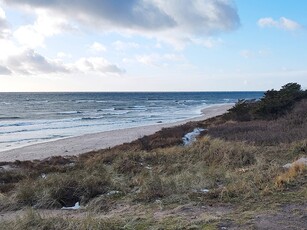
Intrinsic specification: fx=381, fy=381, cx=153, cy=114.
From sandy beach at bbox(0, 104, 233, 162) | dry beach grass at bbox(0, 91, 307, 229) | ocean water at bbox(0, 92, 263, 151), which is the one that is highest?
dry beach grass at bbox(0, 91, 307, 229)

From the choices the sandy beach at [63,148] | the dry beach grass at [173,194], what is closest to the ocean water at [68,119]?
the sandy beach at [63,148]

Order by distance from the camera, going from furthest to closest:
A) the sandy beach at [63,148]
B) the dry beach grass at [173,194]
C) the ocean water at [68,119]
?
the ocean water at [68,119]
the sandy beach at [63,148]
the dry beach grass at [173,194]

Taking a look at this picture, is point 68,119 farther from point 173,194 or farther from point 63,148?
point 173,194

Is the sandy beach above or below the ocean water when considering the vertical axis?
above

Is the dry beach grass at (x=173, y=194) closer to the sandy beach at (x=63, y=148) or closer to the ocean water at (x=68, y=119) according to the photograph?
the sandy beach at (x=63, y=148)

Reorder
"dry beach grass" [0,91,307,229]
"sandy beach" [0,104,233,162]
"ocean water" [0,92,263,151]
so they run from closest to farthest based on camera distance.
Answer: "dry beach grass" [0,91,307,229] < "sandy beach" [0,104,233,162] < "ocean water" [0,92,263,151]

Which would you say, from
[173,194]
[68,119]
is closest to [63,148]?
[173,194]

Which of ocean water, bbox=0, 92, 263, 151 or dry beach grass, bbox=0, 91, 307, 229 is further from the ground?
dry beach grass, bbox=0, 91, 307, 229

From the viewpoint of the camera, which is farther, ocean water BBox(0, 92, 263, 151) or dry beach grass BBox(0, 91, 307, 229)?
ocean water BBox(0, 92, 263, 151)

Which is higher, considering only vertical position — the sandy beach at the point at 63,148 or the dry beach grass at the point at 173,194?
the dry beach grass at the point at 173,194

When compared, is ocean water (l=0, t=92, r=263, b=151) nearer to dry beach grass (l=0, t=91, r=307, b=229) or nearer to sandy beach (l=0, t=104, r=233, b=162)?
sandy beach (l=0, t=104, r=233, b=162)

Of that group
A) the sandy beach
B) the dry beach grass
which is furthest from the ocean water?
the dry beach grass

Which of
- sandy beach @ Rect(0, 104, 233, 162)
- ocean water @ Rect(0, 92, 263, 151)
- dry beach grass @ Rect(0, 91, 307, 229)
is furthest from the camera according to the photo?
ocean water @ Rect(0, 92, 263, 151)

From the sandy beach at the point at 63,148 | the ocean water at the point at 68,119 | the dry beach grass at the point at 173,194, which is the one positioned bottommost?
the ocean water at the point at 68,119
